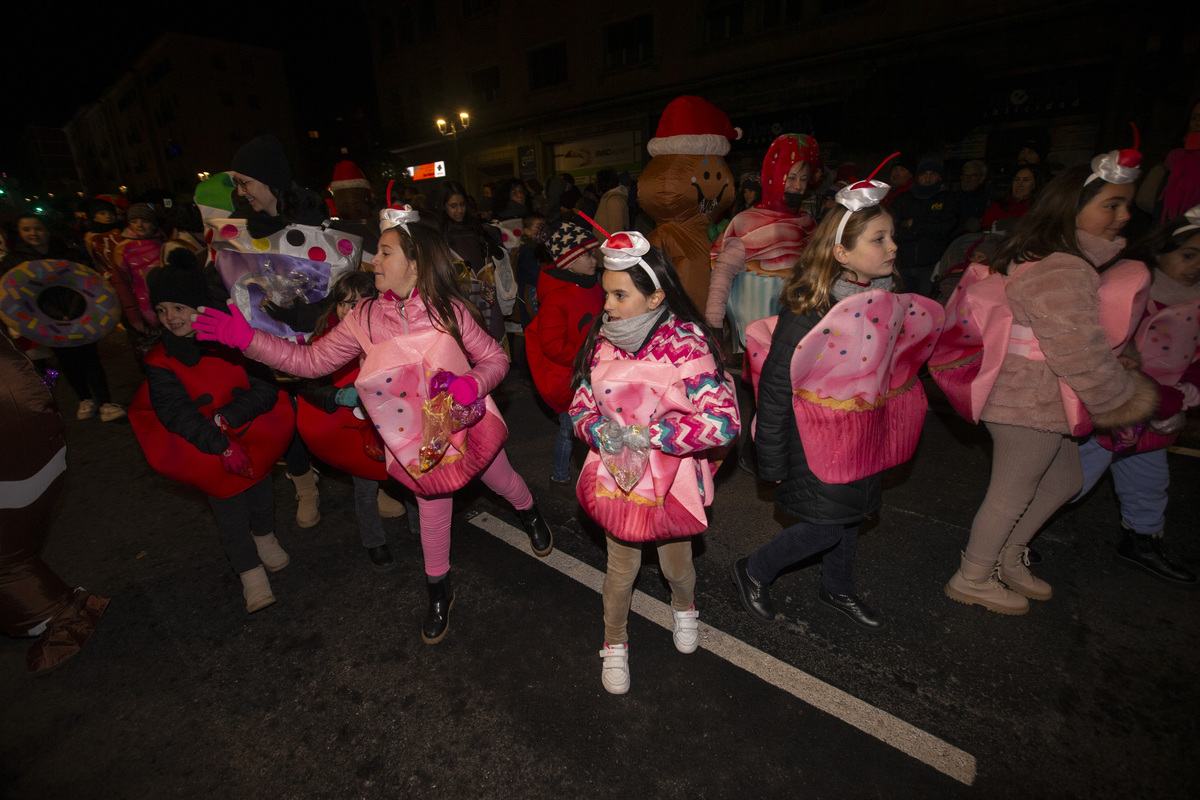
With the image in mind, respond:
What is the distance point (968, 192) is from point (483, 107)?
22261mm

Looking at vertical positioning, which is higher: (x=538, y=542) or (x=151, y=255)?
(x=151, y=255)

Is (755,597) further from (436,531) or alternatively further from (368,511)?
(368,511)

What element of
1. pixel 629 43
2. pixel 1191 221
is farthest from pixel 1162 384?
pixel 629 43

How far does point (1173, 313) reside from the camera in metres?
2.59

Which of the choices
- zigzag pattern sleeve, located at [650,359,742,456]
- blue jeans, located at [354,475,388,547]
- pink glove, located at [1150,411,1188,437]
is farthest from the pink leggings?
pink glove, located at [1150,411,1188,437]

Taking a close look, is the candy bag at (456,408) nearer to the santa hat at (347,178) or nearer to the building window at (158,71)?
the santa hat at (347,178)

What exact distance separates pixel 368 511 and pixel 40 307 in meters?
2.86

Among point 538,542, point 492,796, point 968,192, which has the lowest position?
point 492,796

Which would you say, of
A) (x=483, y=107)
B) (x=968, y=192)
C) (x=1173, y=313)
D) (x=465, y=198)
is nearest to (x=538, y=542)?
(x=1173, y=313)

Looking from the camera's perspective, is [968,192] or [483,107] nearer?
[968,192]

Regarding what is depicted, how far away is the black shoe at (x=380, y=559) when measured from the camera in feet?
11.0

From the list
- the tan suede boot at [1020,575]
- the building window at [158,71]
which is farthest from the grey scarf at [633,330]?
the building window at [158,71]

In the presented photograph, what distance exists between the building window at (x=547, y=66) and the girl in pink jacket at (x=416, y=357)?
856 inches

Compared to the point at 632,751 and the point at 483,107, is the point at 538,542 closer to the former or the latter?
the point at 632,751
